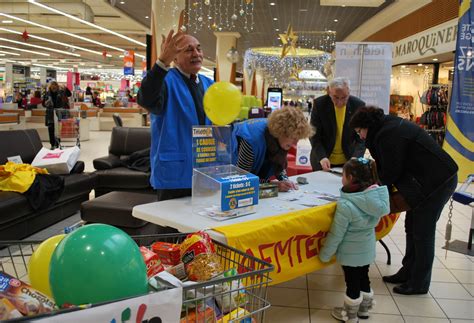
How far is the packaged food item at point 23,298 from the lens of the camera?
98 centimetres

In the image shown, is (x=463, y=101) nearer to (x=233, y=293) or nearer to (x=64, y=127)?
(x=233, y=293)

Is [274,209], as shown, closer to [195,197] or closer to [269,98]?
[195,197]

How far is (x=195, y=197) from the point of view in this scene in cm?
237

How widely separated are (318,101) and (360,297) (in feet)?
6.27

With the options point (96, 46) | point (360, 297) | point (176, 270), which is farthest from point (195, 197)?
point (96, 46)

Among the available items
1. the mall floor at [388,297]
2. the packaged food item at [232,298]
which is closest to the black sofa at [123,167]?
the mall floor at [388,297]

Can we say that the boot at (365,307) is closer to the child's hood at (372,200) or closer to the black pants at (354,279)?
the black pants at (354,279)

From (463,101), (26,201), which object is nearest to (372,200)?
(26,201)

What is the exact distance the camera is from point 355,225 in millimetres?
2730

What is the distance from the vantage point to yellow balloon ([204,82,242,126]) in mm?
2539

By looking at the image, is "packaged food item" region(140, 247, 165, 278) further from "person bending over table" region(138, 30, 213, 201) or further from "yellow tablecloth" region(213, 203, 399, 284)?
"person bending over table" region(138, 30, 213, 201)

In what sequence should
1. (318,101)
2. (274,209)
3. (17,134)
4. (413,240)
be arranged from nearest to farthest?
(274,209)
(413,240)
(318,101)
(17,134)

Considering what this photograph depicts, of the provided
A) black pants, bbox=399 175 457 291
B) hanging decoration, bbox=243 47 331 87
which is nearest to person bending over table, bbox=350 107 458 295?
black pants, bbox=399 175 457 291

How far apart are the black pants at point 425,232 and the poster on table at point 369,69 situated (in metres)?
3.07
